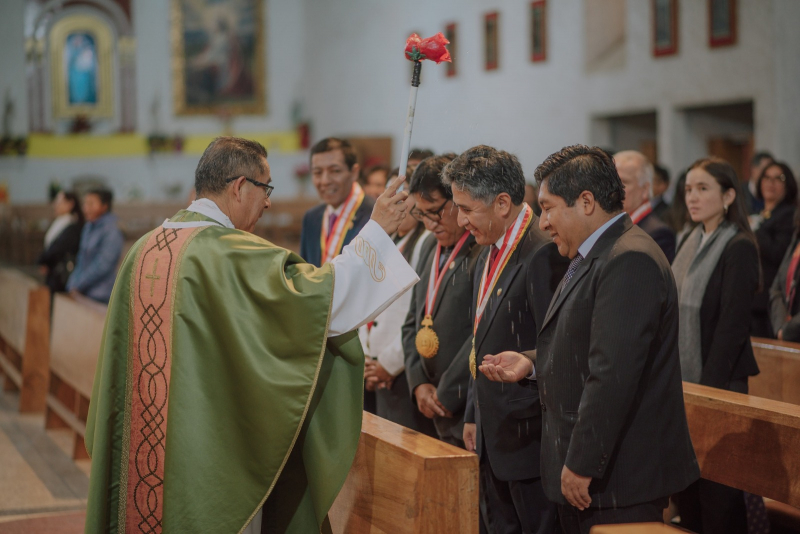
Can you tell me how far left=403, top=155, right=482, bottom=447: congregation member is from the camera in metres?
3.01

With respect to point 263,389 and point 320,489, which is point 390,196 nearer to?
point 263,389

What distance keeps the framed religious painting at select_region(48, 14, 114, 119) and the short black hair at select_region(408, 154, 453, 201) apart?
16279 millimetres

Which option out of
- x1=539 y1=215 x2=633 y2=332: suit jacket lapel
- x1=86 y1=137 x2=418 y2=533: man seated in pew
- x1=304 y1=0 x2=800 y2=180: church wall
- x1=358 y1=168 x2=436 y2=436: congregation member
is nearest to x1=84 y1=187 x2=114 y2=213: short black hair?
→ x1=358 y1=168 x2=436 y2=436: congregation member

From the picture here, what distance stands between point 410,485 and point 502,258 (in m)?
0.78

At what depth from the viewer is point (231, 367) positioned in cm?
246

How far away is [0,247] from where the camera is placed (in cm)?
1496

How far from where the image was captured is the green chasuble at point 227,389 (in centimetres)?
243

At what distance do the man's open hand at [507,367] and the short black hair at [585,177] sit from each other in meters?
0.46

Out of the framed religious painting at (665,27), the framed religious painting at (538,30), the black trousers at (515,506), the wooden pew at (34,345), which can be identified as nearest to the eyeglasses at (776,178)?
the black trousers at (515,506)

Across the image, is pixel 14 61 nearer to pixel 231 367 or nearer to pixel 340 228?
pixel 340 228

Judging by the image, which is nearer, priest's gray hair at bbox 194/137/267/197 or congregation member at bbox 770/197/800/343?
priest's gray hair at bbox 194/137/267/197

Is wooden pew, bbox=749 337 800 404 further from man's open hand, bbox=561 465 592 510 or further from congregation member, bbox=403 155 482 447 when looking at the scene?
man's open hand, bbox=561 465 592 510

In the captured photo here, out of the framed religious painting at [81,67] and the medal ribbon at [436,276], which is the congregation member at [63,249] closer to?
the medal ribbon at [436,276]

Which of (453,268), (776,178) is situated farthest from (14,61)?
(453,268)
